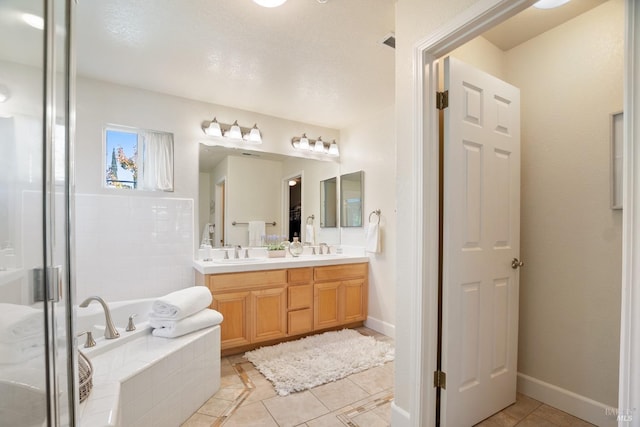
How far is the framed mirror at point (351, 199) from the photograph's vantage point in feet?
11.6

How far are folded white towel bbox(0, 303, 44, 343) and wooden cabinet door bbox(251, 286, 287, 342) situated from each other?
Answer: 1.98 meters

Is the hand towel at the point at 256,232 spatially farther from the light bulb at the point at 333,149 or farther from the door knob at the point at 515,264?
the door knob at the point at 515,264

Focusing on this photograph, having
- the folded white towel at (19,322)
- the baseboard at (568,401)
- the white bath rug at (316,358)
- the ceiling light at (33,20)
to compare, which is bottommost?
the white bath rug at (316,358)

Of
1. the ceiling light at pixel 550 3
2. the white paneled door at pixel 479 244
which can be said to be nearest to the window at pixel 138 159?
the white paneled door at pixel 479 244

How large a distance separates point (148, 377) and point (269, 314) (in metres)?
1.33

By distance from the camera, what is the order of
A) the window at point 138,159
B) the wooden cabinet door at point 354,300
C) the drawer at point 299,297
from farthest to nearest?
the wooden cabinet door at point 354,300
the drawer at point 299,297
the window at point 138,159

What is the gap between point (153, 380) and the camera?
4.96 ft

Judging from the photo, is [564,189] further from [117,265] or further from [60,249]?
[117,265]

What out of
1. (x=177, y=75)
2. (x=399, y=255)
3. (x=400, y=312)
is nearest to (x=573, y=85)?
(x=399, y=255)

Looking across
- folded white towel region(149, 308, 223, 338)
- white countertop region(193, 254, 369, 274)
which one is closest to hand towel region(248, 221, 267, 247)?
white countertop region(193, 254, 369, 274)

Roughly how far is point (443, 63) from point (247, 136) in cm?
217

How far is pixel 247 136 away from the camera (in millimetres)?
3209

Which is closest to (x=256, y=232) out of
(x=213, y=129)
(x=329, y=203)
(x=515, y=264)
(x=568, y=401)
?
(x=329, y=203)

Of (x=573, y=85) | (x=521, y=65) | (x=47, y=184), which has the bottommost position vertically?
(x=47, y=184)
